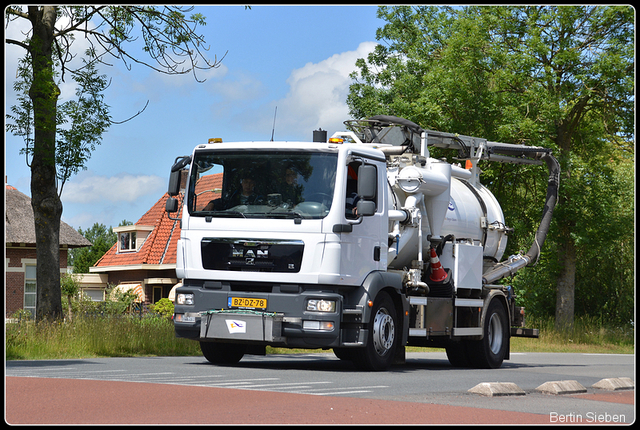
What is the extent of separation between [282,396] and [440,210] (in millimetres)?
6742

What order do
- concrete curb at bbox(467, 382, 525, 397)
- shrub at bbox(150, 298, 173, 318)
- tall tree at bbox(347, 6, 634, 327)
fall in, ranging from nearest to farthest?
1. concrete curb at bbox(467, 382, 525, 397)
2. tall tree at bbox(347, 6, 634, 327)
3. shrub at bbox(150, 298, 173, 318)

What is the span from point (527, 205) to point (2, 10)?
1832 cm

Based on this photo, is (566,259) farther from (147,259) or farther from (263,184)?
(147,259)

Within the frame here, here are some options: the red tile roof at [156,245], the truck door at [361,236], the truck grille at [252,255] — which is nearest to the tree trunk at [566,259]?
the truck door at [361,236]

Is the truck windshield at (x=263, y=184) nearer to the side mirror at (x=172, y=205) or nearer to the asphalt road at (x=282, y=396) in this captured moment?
the side mirror at (x=172, y=205)

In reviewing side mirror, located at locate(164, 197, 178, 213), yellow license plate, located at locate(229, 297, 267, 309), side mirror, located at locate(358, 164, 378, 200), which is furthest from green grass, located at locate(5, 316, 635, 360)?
side mirror, located at locate(358, 164, 378, 200)

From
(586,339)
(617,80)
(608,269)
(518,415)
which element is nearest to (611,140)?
(617,80)

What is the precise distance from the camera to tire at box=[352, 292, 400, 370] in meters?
12.2

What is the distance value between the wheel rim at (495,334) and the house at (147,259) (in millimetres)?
27242

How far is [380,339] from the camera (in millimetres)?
12438

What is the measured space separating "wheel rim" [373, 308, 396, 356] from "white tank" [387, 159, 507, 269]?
3.25 ft

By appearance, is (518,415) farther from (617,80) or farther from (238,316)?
(617,80)

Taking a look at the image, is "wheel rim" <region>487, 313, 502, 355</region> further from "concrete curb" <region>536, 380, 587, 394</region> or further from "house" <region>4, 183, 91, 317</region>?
"house" <region>4, 183, 91, 317</region>

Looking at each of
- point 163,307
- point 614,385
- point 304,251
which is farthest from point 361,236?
point 163,307
